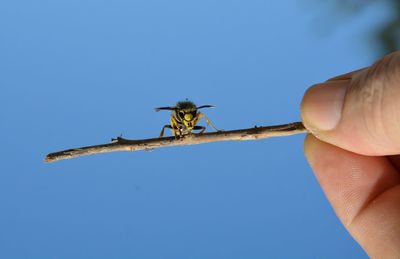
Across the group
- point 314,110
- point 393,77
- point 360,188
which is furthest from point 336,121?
point 360,188

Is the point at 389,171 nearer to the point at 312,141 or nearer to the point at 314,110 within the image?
the point at 312,141

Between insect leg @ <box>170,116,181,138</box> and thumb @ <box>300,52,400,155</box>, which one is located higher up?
insect leg @ <box>170,116,181,138</box>

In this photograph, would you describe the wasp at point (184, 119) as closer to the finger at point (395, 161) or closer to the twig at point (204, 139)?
the twig at point (204, 139)

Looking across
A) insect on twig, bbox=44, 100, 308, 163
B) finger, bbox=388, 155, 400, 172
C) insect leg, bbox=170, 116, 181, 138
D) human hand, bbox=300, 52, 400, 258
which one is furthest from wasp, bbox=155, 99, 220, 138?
finger, bbox=388, 155, 400, 172

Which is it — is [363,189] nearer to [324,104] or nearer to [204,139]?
[324,104]

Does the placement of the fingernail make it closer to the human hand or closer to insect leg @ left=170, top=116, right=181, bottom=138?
the human hand
